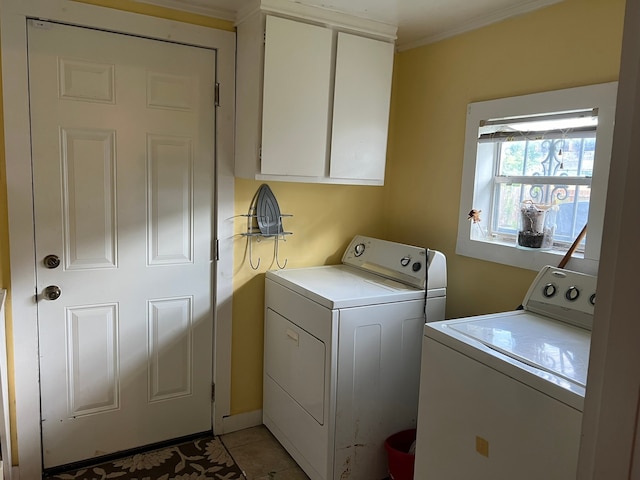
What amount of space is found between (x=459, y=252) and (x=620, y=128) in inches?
78.9

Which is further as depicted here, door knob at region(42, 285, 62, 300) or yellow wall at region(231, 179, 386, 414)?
yellow wall at region(231, 179, 386, 414)

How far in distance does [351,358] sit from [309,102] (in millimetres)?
1196

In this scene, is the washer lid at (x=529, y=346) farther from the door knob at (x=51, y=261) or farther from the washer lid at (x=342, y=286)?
the door knob at (x=51, y=261)

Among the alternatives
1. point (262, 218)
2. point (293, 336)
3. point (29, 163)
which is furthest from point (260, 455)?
point (29, 163)

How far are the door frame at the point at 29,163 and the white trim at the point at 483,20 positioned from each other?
1.04m

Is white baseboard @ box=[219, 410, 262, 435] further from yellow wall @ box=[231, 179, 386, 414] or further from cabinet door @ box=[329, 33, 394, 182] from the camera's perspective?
cabinet door @ box=[329, 33, 394, 182]

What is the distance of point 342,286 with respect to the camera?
7.75ft

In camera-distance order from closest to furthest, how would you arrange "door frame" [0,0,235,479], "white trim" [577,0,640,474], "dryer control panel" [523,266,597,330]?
"white trim" [577,0,640,474] < "dryer control panel" [523,266,597,330] < "door frame" [0,0,235,479]

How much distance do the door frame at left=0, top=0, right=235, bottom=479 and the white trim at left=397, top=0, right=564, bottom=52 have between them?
1038mm

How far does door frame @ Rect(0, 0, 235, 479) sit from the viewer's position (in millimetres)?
2021

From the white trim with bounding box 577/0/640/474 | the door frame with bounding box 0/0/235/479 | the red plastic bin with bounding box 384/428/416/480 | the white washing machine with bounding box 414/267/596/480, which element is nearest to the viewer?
the white trim with bounding box 577/0/640/474

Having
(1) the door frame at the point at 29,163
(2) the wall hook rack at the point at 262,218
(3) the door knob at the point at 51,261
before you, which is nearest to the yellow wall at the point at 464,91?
(2) the wall hook rack at the point at 262,218

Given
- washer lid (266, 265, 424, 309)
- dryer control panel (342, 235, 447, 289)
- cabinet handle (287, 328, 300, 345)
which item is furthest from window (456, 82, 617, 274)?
cabinet handle (287, 328, 300, 345)

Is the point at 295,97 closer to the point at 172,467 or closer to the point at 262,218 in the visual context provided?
the point at 262,218
